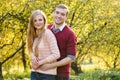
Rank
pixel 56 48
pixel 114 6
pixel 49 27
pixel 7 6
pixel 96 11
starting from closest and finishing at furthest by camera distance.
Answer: pixel 56 48
pixel 49 27
pixel 7 6
pixel 96 11
pixel 114 6

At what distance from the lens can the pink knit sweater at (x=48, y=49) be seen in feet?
15.2

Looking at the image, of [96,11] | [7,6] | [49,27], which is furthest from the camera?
[96,11]

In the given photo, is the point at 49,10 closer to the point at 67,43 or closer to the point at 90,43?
the point at 90,43

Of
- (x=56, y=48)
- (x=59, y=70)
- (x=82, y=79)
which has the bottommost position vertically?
(x=82, y=79)

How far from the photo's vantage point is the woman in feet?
15.3

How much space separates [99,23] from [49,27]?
1252cm

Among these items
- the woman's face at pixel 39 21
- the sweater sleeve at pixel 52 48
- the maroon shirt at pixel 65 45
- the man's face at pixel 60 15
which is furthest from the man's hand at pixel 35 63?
the man's face at pixel 60 15

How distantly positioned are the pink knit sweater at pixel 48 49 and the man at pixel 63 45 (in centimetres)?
8

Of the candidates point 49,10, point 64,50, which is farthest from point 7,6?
point 64,50

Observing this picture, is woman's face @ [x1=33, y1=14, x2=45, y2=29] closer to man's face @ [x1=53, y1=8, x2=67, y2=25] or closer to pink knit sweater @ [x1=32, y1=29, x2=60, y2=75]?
pink knit sweater @ [x1=32, y1=29, x2=60, y2=75]

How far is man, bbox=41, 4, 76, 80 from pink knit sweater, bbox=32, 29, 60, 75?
76 millimetres

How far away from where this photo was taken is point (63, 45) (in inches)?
187

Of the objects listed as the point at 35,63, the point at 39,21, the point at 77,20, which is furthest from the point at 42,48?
the point at 77,20

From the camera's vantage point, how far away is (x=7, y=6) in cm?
1295
